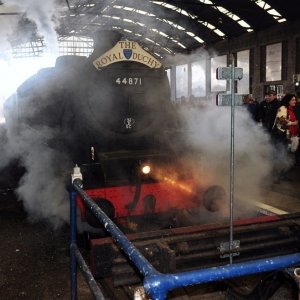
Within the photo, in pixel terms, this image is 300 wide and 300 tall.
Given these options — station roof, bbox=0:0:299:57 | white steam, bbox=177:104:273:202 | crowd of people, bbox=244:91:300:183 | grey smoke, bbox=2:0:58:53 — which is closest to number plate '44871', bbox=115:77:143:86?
white steam, bbox=177:104:273:202

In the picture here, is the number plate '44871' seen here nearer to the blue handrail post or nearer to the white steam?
the white steam

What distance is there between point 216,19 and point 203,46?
8.58 ft

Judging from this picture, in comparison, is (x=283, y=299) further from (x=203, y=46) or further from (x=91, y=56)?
(x=203, y=46)

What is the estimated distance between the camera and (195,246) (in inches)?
116

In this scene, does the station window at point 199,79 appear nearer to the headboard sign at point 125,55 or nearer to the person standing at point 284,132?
the person standing at point 284,132

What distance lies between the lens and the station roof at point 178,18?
14867 mm

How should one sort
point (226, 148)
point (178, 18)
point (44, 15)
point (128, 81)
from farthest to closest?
point (178, 18)
point (44, 15)
point (226, 148)
point (128, 81)

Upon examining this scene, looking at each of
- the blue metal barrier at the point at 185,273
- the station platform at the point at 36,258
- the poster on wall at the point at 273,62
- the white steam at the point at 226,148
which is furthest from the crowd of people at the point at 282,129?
the poster on wall at the point at 273,62

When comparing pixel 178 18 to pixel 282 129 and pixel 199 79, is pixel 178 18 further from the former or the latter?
pixel 282 129

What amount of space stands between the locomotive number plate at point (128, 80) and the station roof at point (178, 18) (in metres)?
8.42

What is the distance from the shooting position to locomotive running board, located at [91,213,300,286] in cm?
267

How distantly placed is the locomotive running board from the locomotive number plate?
2.31 metres

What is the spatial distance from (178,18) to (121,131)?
15.8m

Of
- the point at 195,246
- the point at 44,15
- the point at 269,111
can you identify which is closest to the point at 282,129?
the point at 269,111
